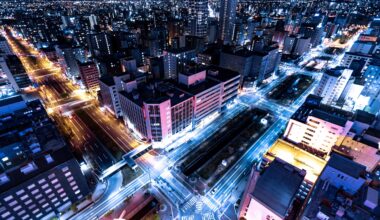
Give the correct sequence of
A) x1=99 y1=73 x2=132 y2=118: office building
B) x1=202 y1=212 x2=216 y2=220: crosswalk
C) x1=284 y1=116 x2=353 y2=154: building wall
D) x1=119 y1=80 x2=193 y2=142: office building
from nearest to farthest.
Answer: x1=202 y1=212 x2=216 y2=220: crosswalk, x1=284 y1=116 x2=353 y2=154: building wall, x1=119 y1=80 x2=193 y2=142: office building, x1=99 y1=73 x2=132 y2=118: office building

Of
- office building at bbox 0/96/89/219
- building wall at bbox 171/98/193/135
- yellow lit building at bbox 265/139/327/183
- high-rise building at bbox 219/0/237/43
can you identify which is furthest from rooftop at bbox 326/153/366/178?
high-rise building at bbox 219/0/237/43

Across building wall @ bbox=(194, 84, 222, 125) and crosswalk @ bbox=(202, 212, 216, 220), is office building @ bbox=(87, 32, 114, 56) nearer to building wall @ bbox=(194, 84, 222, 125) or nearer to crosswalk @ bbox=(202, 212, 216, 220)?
building wall @ bbox=(194, 84, 222, 125)

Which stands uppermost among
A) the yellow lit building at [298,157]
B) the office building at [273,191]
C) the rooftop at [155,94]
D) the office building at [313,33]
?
the office building at [313,33]

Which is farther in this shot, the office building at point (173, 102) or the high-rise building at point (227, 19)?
the high-rise building at point (227, 19)

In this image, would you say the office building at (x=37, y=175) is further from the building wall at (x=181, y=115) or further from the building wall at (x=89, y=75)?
the building wall at (x=89, y=75)

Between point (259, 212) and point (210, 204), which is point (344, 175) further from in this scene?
point (210, 204)

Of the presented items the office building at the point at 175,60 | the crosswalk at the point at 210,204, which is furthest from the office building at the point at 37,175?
the office building at the point at 175,60

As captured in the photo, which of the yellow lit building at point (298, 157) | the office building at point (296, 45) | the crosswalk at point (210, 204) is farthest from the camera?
the office building at point (296, 45)

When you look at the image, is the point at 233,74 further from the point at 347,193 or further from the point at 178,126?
the point at 347,193
